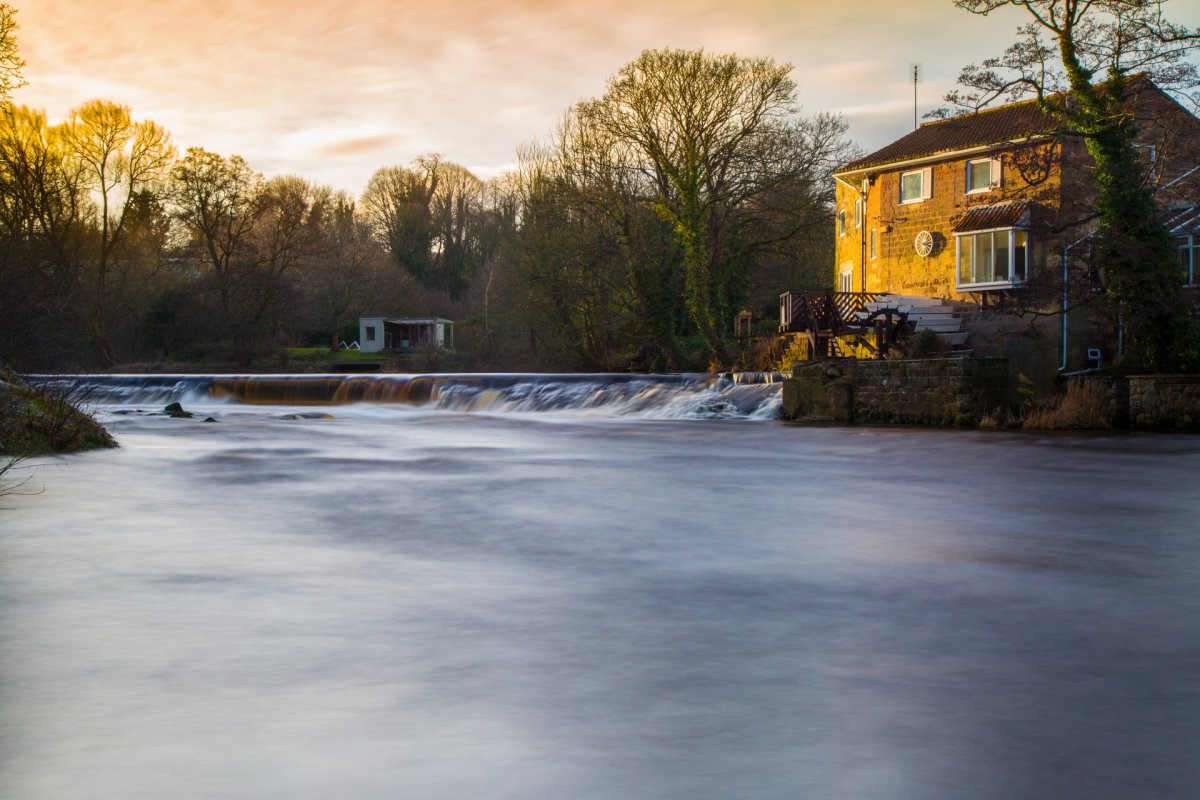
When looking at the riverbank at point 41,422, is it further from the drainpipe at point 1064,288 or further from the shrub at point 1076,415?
the drainpipe at point 1064,288

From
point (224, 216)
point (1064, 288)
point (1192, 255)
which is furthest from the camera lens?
point (224, 216)

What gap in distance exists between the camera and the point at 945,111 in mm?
24016

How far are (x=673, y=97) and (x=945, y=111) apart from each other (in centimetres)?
1647

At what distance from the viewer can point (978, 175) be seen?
3331 cm

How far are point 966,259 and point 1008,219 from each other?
6.22 ft

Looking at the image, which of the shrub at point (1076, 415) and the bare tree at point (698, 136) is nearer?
the shrub at point (1076, 415)

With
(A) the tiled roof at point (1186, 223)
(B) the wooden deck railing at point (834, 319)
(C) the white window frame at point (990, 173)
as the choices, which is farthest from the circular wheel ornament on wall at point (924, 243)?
(A) the tiled roof at point (1186, 223)

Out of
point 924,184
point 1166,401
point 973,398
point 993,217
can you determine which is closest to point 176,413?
point 973,398

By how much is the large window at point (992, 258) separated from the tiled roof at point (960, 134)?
2738mm

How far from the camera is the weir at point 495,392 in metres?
27.7

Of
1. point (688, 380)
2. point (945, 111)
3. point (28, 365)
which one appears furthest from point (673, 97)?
point (28, 365)

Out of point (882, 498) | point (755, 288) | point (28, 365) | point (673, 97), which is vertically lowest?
point (882, 498)

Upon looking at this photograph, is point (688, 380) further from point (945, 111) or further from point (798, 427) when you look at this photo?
point (945, 111)

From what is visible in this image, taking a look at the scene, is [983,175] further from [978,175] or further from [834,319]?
[834,319]
